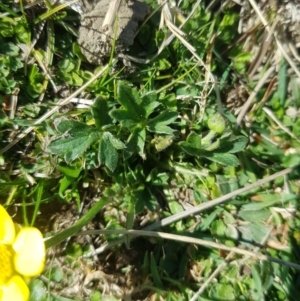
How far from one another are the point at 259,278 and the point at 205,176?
16.3 inches

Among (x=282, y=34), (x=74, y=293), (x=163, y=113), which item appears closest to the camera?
(x=163, y=113)

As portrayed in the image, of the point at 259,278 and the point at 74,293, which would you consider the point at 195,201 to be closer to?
the point at 259,278

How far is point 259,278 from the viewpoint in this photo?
1945 millimetres

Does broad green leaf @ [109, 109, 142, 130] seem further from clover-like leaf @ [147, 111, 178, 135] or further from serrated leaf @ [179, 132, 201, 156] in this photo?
serrated leaf @ [179, 132, 201, 156]

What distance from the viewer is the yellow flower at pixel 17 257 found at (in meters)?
1.46

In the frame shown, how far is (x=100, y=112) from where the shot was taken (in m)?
1.70

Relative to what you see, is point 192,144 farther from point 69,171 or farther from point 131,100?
point 69,171

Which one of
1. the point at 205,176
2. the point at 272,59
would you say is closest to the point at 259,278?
the point at 205,176

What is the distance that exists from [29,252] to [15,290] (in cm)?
12

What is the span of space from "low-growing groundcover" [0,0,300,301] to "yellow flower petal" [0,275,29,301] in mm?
278

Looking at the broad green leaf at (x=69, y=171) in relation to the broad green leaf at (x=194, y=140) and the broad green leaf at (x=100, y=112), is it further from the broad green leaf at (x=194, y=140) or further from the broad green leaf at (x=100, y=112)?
the broad green leaf at (x=194, y=140)

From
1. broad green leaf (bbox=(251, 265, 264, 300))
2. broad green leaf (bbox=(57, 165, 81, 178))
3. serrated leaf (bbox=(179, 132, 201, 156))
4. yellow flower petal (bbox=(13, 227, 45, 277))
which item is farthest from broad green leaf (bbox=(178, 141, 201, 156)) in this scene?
yellow flower petal (bbox=(13, 227, 45, 277))

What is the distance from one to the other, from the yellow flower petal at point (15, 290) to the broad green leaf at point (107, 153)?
42cm

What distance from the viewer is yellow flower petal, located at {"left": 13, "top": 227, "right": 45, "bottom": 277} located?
145 centimetres
